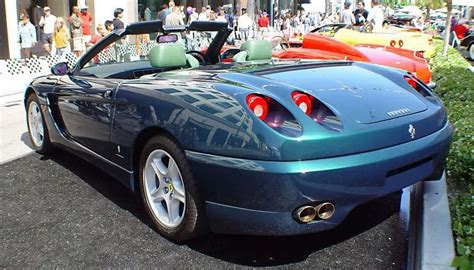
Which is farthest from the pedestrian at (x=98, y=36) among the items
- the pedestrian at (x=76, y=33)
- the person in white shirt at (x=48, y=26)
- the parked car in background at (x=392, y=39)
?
the parked car in background at (x=392, y=39)

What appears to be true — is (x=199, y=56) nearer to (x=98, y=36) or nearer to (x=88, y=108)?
(x=88, y=108)

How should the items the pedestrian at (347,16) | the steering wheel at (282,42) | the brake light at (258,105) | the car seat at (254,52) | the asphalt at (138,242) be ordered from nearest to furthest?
the brake light at (258,105), the asphalt at (138,242), the car seat at (254,52), the steering wheel at (282,42), the pedestrian at (347,16)

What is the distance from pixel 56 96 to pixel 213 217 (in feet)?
7.75

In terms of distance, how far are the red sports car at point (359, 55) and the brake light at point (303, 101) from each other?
4.86 metres

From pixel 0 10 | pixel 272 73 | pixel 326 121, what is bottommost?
pixel 326 121

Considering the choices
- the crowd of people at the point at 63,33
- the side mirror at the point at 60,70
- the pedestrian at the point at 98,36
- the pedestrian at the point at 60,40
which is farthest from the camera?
the pedestrian at the point at 98,36

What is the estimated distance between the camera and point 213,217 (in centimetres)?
275

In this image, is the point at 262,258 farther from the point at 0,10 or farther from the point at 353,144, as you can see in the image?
the point at 0,10

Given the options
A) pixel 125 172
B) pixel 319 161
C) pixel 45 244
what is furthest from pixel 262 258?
pixel 45 244

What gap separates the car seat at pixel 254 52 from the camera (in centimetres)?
428

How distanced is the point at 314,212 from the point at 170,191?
0.99 m

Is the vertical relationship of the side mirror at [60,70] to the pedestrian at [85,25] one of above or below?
below

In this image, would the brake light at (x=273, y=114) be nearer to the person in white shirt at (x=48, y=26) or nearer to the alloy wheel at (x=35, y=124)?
the alloy wheel at (x=35, y=124)

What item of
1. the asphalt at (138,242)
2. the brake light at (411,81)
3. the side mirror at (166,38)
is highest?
the side mirror at (166,38)
